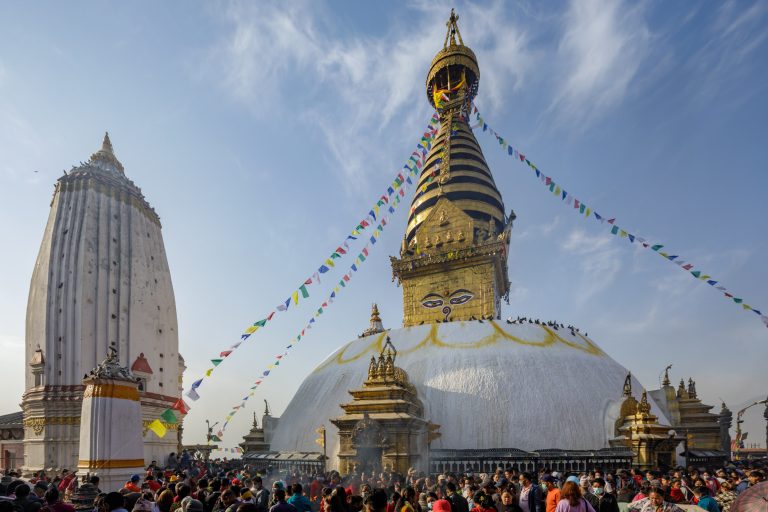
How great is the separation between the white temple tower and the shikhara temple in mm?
74

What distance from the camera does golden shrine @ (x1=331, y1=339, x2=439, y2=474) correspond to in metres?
16.8

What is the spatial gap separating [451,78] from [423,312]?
18.4 meters

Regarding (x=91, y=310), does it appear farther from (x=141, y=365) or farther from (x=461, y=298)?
(x=461, y=298)

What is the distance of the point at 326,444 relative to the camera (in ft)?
65.6

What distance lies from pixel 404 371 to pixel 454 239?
12.5 m

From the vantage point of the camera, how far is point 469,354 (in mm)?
21641

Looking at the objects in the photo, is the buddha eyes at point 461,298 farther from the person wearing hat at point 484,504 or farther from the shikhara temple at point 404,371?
the person wearing hat at point 484,504

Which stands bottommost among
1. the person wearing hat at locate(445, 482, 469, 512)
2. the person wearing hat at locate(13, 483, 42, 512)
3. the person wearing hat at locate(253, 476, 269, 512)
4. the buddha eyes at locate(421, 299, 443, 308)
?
the person wearing hat at locate(253, 476, 269, 512)

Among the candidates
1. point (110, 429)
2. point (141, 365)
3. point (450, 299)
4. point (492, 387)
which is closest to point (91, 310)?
point (141, 365)

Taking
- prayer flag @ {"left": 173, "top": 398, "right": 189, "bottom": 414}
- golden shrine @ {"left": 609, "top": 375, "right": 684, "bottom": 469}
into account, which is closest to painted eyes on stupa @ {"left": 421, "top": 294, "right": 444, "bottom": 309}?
golden shrine @ {"left": 609, "top": 375, "right": 684, "bottom": 469}

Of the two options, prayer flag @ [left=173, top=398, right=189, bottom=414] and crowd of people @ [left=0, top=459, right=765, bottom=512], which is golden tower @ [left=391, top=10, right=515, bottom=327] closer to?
prayer flag @ [left=173, top=398, right=189, bottom=414]

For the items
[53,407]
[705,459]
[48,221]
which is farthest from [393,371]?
[48,221]

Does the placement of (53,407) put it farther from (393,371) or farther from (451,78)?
(451,78)

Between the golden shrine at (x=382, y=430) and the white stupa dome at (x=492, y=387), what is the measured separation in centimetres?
223
